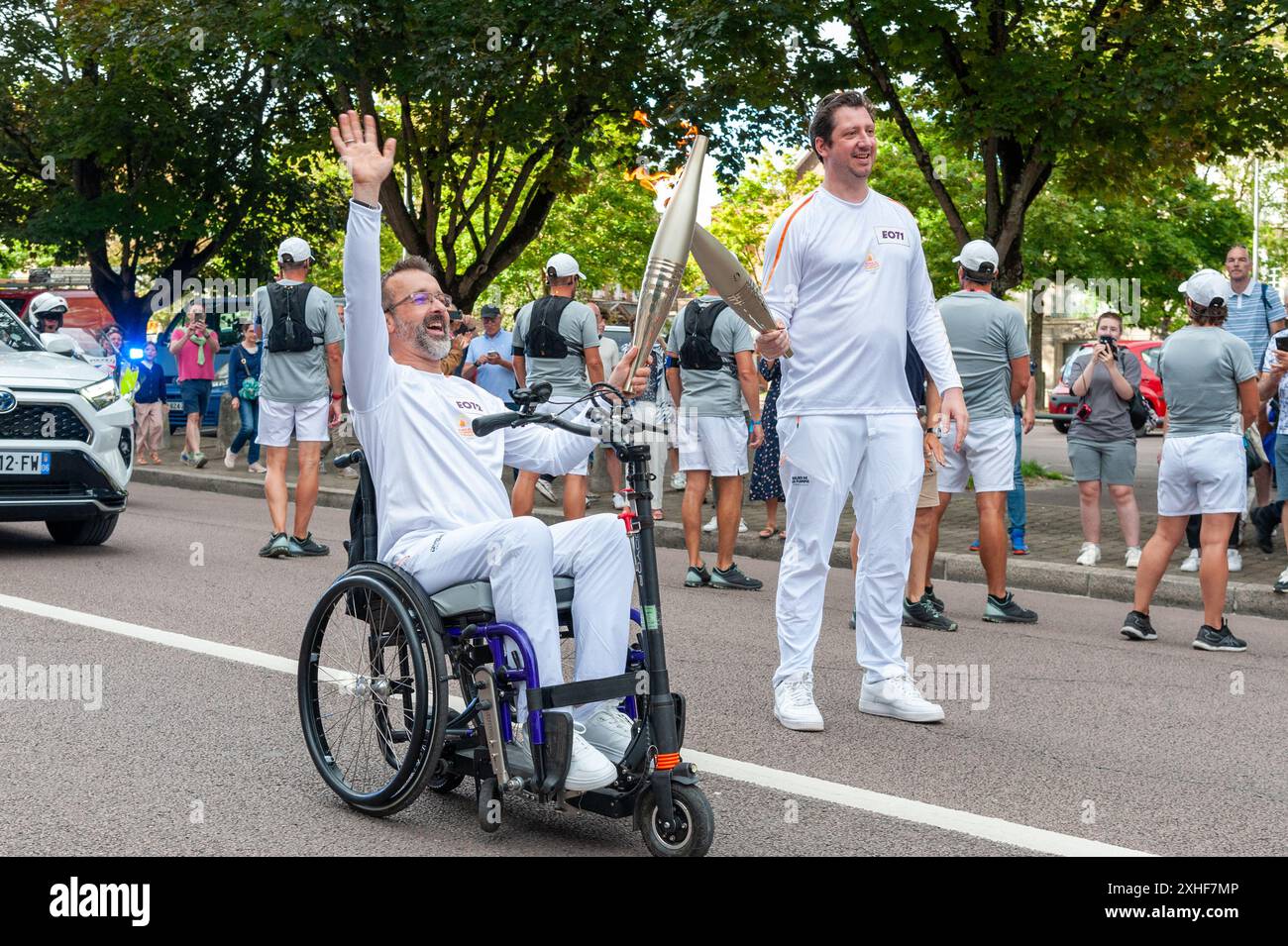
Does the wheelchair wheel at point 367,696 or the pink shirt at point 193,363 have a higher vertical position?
the pink shirt at point 193,363

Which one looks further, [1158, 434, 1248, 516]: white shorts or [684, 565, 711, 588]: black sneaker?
[684, 565, 711, 588]: black sneaker

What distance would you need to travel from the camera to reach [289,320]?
10.2m

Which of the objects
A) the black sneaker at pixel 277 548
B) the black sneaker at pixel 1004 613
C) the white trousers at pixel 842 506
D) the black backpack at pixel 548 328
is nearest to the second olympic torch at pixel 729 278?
the white trousers at pixel 842 506

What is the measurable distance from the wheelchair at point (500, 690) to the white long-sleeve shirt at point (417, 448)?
0.12 m

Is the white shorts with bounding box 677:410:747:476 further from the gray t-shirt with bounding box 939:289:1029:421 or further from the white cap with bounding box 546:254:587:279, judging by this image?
the gray t-shirt with bounding box 939:289:1029:421

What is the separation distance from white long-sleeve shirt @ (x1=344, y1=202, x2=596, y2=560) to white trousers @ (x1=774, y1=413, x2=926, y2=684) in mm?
1362

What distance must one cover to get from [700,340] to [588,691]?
6.25 metres

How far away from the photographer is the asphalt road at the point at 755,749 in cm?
426

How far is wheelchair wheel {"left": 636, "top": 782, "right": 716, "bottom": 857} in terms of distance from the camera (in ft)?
12.6

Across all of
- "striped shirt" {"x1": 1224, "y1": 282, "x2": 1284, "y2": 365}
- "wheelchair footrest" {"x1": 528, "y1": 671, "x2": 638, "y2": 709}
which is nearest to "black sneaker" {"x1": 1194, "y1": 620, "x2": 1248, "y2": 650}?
"striped shirt" {"x1": 1224, "y1": 282, "x2": 1284, "y2": 365}

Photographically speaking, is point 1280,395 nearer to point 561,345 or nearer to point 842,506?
point 561,345

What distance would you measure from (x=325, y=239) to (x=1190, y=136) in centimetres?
1704

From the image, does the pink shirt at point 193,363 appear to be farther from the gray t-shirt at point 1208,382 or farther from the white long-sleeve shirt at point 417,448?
the white long-sleeve shirt at point 417,448

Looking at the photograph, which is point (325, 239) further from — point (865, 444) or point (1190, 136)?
point (865, 444)
